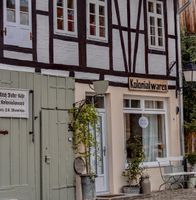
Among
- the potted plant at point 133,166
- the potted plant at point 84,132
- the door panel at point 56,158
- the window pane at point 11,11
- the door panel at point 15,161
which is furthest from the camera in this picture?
the potted plant at point 133,166

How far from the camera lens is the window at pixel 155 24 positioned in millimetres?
17734

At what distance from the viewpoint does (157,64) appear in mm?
17688

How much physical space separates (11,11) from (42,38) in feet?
3.37

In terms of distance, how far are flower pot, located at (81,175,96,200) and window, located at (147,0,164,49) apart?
15.7 ft

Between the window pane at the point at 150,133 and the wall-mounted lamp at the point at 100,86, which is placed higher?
the wall-mounted lamp at the point at 100,86

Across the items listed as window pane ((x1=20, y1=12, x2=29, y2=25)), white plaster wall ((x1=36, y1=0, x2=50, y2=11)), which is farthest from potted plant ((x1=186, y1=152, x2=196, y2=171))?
window pane ((x1=20, y1=12, x2=29, y2=25))

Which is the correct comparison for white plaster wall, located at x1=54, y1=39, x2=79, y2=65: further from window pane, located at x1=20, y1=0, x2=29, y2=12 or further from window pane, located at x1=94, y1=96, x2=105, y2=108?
window pane, located at x1=94, y1=96, x2=105, y2=108

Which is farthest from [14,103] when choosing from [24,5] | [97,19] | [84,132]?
[97,19]

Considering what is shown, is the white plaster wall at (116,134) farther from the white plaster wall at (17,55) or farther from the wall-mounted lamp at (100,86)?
the white plaster wall at (17,55)

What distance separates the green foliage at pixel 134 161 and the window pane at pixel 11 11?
4.91 m

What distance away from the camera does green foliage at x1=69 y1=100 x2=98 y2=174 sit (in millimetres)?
14703

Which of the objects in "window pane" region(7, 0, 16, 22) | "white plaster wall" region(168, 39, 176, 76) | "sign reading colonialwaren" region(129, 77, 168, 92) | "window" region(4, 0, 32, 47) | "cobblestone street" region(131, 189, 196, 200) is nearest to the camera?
"window" region(4, 0, 32, 47)

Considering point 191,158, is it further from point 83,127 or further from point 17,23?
point 17,23

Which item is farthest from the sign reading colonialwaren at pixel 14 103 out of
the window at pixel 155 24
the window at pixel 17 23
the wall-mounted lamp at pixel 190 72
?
the wall-mounted lamp at pixel 190 72
